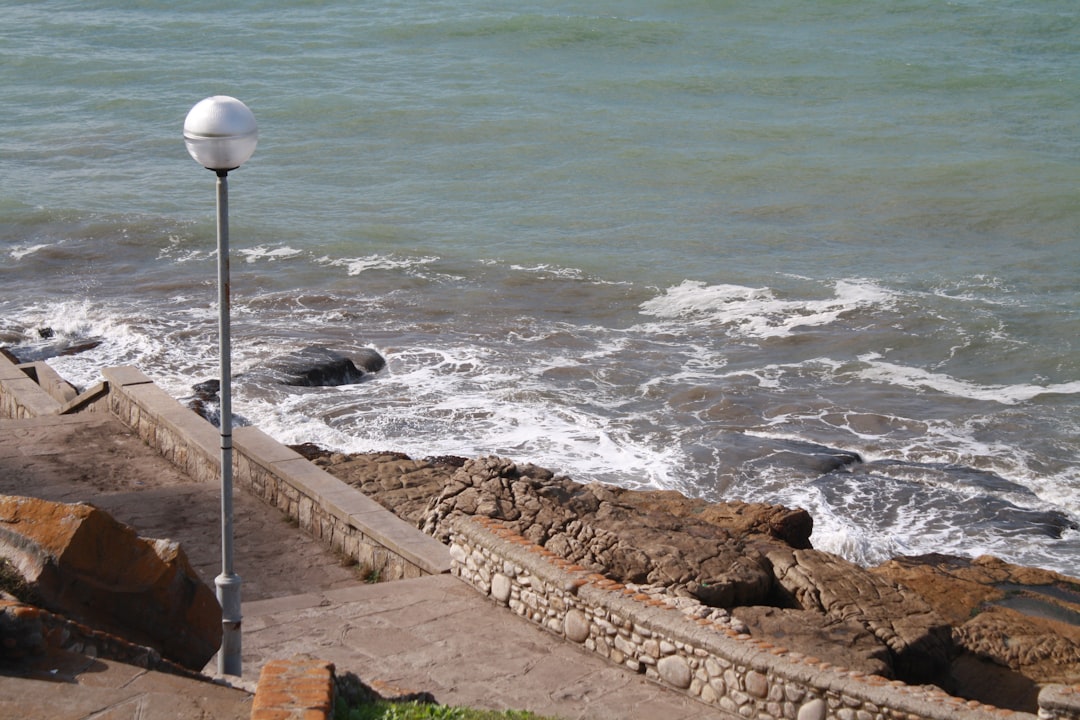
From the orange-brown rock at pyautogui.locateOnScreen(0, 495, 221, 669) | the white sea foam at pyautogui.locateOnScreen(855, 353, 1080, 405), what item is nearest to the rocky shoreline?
the orange-brown rock at pyautogui.locateOnScreen(0, 495, 221, 669)

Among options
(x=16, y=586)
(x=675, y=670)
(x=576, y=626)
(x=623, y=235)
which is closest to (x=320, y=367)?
(x=623, y=235)

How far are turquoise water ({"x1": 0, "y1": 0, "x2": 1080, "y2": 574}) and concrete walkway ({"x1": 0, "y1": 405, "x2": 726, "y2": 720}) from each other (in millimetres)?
5439

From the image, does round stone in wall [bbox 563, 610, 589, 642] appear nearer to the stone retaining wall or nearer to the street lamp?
the stone retaining wall

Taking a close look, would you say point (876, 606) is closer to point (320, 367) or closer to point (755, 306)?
A: point (320, 367)

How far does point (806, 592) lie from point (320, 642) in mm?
3749

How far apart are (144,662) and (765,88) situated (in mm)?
37444

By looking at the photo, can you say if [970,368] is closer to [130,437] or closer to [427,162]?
[130,437]

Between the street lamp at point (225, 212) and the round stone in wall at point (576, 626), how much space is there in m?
2.23

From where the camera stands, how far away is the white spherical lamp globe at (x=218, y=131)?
21.5ft

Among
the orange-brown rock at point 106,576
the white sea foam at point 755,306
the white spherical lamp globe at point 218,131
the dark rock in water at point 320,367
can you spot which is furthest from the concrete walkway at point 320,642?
the white sea foam at point 755,306

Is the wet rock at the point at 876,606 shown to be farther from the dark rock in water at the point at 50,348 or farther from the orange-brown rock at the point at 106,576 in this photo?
the dark rock in water at the point at 50,348

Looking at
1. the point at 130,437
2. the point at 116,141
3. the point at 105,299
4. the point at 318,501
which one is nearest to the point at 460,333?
the point at 105,299

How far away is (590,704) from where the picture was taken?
7477 mm

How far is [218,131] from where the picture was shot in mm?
6543
